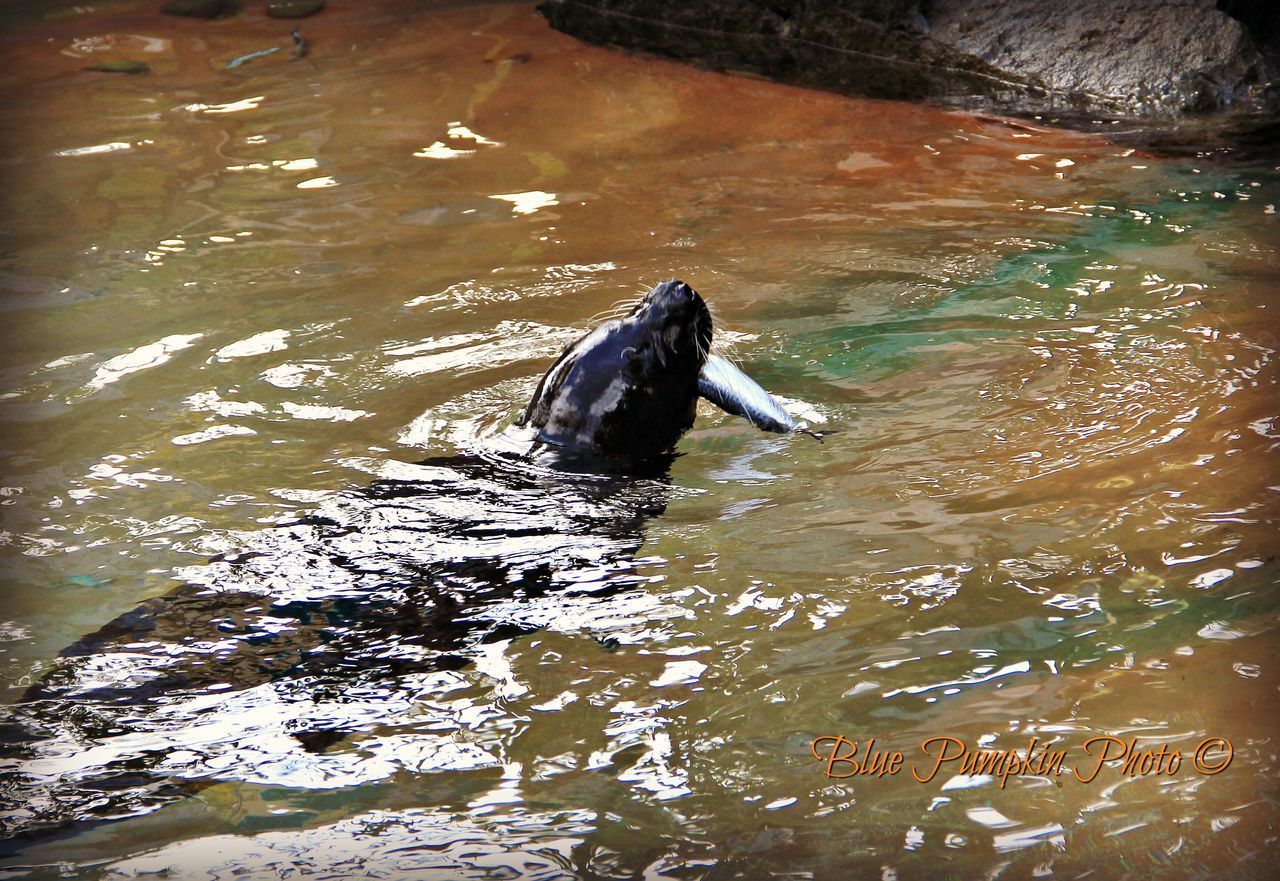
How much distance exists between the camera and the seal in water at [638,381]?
14.2 ft

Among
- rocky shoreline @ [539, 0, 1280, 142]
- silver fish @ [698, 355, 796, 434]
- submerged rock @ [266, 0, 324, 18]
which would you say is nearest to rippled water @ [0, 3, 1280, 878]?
silver fish @ [698, 355, 796, 434]

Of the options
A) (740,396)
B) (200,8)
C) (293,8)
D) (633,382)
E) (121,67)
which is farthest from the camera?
(200,8)

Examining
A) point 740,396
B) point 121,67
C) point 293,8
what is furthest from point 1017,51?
point 121,67

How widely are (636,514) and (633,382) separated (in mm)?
573

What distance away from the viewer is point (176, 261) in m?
6.32

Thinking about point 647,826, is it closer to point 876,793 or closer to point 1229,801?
point 876,793

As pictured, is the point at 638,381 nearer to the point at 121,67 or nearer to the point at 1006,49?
the point at 1006,49

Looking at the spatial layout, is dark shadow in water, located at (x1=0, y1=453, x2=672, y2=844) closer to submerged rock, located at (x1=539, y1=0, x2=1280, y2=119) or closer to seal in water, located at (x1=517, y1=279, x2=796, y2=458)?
seal in water, located at (x1=517, y1=279, x2=796, y2=458)

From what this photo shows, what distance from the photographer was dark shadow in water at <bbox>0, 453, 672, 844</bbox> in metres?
2.91

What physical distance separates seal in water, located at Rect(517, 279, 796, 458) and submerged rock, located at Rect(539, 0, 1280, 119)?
4597 millimetres

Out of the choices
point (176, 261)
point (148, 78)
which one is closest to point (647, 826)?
point (176, 261)

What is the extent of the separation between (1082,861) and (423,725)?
58.3 inches

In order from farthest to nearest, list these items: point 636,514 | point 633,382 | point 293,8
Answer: point 293,8 → point 633,382 → point 636,514

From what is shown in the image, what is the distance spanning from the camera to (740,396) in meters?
4.20
